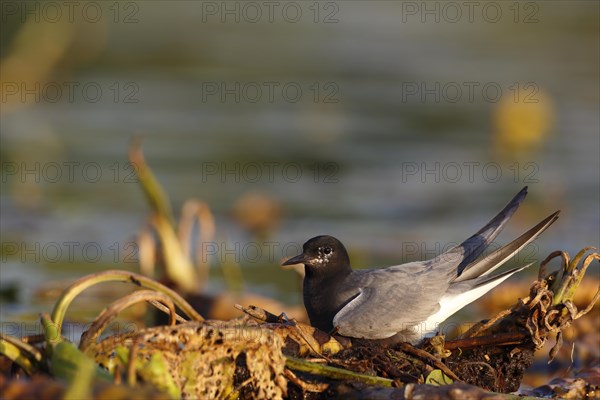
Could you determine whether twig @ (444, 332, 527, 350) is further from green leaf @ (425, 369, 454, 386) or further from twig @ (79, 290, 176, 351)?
twig @ (79, 290, 176, 351)

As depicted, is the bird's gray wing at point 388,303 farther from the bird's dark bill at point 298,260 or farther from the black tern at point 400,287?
the bird's dark bill at point 298,260

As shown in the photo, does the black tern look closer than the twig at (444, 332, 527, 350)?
No

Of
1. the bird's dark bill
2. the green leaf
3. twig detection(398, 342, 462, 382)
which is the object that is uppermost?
the bird's dark bill

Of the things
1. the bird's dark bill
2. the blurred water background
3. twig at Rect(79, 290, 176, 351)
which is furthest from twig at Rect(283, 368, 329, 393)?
the blurred water background

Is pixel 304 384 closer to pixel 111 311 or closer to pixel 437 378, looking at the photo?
pixel 437 378

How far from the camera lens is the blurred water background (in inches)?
420

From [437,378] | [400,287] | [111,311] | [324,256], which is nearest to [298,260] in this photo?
[324,256]

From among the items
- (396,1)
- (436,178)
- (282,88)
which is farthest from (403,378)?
(396,1)

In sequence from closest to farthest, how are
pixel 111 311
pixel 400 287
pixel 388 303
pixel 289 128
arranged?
1. pixel 111 311
2. pixel 388 303
3. pixel 400 287
4. pixel 289 128

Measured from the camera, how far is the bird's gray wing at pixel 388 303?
18.1ft

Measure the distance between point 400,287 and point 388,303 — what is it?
146mm

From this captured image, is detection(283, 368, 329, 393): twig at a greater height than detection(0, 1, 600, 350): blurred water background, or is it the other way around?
detection(0, 1, 600, 350): blurred water background

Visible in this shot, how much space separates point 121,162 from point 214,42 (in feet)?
25.3

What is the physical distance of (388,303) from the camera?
5.73 m
